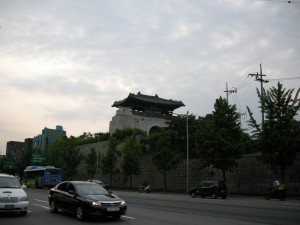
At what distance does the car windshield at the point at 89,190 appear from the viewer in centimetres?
1346

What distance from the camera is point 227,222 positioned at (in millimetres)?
12672

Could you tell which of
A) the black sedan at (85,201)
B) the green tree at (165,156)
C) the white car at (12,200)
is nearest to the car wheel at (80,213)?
the black sedan at (85,201)

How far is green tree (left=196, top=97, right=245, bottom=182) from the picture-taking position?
118 feet

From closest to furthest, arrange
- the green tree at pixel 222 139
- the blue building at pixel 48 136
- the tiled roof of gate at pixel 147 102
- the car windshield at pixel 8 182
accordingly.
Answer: the car windshield at pixel 8 182
the green tree at pixel 222 139
the tiled roof of gate at pixel 147 102
the blue building at pixel 48 136

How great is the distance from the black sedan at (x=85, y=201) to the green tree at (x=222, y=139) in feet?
76.7

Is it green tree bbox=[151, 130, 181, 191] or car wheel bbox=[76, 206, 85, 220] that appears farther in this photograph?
green tree bbox=[151, 130, 181, 191]

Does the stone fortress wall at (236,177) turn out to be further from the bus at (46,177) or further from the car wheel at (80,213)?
the car wheel at (80,213)

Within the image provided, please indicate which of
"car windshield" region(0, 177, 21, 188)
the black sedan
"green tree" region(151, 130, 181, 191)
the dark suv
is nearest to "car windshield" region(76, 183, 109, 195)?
the black sedan

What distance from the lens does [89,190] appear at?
1370cm

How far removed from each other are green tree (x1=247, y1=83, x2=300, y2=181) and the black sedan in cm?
2148

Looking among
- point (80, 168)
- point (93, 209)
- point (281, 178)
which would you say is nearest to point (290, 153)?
point (281, 178)

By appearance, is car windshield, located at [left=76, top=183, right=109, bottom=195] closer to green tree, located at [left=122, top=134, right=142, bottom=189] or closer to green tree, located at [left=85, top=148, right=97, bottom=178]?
green tree, located at [left=122, top=134, right=142, bottom=189]

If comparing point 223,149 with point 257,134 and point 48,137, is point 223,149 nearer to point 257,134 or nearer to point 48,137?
point 257,134

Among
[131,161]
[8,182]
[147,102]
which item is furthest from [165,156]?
[147,102]
